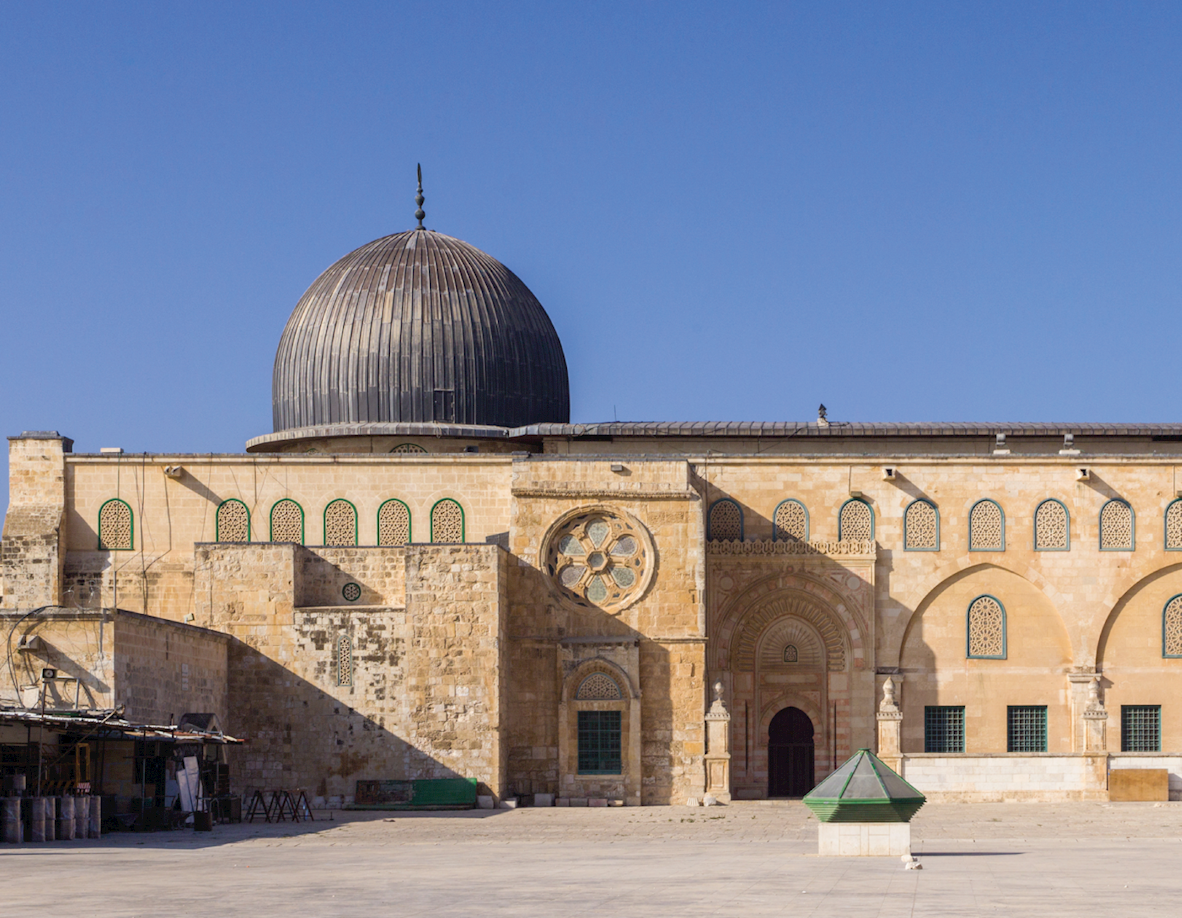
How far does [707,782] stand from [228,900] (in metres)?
19.7

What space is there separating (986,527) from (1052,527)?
1357 mm

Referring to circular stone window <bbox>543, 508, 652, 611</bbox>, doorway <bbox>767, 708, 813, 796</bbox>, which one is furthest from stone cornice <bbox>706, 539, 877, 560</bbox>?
doorway <bbox>767, 708, 813, 796</bbox>

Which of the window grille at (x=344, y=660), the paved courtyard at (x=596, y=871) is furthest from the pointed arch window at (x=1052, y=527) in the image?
the window grille at (x=344, y=660)

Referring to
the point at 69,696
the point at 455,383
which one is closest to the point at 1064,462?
the point at 455,383

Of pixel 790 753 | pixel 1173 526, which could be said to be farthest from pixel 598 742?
pixel 1173 526

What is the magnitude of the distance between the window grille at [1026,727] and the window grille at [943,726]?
3.23ft

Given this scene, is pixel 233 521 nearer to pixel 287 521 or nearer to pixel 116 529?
pixel 287 521

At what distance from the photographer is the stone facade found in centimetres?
3538

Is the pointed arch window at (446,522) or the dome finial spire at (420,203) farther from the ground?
the dome finial spire at (420,203)

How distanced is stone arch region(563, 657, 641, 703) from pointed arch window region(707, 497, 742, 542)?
4.07 m

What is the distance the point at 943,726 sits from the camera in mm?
37719

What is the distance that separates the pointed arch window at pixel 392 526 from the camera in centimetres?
3731

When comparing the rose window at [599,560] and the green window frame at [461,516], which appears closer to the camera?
the rose window at [599,560]

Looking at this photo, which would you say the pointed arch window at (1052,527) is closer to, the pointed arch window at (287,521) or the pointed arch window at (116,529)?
the pointed arch window at (287,521)
